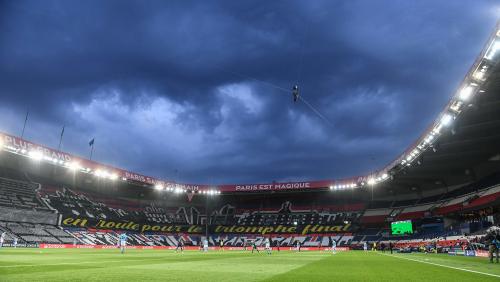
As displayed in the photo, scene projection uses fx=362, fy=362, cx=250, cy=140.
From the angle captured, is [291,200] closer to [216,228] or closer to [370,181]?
[216,228]

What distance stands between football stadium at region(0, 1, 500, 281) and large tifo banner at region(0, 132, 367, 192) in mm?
166

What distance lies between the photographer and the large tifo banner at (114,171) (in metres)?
45.2

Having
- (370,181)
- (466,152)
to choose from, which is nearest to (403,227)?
(370,181)

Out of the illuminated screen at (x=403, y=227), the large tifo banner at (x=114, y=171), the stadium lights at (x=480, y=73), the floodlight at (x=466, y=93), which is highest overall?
the stadium lights at (x=480, y=73)

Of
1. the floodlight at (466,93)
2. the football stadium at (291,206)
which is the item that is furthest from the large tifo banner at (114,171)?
the floodlight at (466,93)

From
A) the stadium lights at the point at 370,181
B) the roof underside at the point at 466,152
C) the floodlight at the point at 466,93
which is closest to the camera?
the floodlight at the point at 466,93

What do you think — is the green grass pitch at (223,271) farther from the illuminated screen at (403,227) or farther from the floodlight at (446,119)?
the illuminated screen at (403,227)

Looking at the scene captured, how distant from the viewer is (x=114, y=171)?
204 ft

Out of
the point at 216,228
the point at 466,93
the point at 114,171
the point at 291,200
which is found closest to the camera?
the point at 466,93

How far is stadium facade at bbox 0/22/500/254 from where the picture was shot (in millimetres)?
40219

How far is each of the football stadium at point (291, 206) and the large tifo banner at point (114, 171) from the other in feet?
0.55

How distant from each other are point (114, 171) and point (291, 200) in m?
41.5

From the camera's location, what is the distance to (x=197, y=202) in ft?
285

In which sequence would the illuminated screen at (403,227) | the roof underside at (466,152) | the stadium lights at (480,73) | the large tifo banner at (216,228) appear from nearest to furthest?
the stadium lights at (480,73) < the roof underside at (466,152) < the illuminated screen at (403,227) < the large tifo banner at (216,228)
